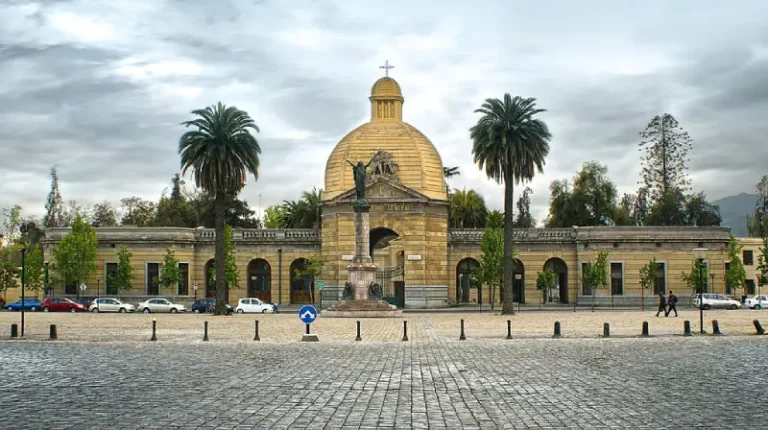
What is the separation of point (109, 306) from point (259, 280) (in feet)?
43.6

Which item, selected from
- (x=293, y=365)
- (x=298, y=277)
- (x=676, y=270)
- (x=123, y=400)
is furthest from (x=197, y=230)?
(x=123, y=400)

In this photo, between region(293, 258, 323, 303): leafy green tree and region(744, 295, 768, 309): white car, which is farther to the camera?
region(293, 258, 323, 303): leafy green tree

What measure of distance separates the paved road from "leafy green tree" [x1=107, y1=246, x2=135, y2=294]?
41.7m

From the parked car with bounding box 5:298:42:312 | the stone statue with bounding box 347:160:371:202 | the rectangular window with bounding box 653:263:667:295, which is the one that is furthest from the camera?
the rectangular window with bounding box 653:263:667:295

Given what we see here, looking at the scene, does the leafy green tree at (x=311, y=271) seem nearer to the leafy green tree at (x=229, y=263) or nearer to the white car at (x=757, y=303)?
the leafy green tree at (x=229, y=263)

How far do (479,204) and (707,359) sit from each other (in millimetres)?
84957

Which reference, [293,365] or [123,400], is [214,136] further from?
[123,400]

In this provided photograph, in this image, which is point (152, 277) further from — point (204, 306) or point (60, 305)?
point (204, 306)

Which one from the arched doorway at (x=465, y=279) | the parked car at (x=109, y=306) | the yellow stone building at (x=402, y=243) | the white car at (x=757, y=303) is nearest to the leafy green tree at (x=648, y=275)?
the yellow stone building at (x=402, y=243)

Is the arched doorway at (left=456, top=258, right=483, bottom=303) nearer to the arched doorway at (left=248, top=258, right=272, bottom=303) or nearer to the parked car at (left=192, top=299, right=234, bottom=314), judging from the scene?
the arched doorway at (left=248, top=258, right=272, bottom=303)

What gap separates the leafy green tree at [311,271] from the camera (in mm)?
68562

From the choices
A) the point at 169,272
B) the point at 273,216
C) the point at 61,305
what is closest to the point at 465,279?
the point at 169,272

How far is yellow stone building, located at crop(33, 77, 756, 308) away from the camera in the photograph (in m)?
67.8

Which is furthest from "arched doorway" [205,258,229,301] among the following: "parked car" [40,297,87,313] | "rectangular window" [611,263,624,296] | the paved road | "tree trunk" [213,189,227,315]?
the paved road
